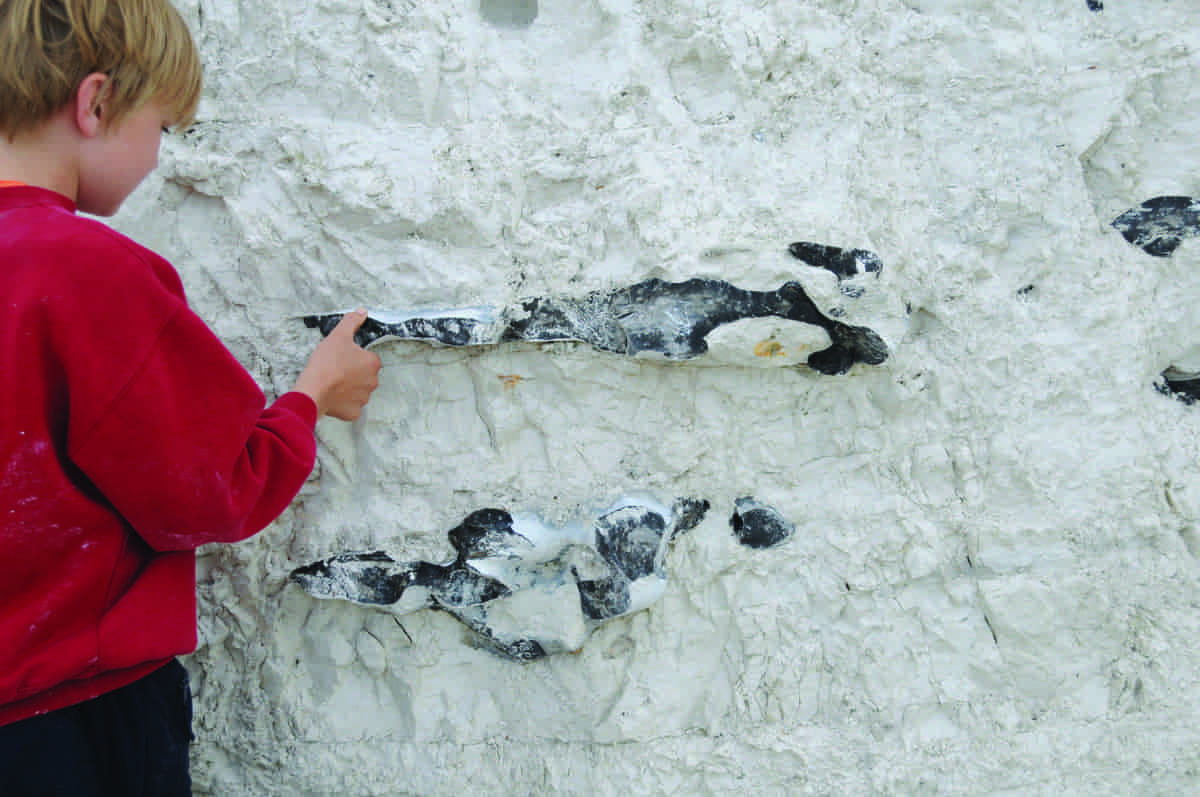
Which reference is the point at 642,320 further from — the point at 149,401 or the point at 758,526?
the point at 149,401

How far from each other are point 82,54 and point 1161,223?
1.25 metres

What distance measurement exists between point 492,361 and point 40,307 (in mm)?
504

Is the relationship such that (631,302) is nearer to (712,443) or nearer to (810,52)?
(712,443)

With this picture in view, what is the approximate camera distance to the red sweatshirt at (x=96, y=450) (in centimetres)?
69

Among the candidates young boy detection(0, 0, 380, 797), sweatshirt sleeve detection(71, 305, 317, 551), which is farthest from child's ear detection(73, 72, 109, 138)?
sweatshirt sleeve detection(71, 305, 317, 551)

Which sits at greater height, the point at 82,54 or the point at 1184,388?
the point at 82,54

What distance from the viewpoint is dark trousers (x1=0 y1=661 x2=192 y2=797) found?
76 centimetres

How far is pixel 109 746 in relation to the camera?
2.70 ft

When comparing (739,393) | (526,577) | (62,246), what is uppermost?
(62,246)

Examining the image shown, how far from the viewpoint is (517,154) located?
3.54ft

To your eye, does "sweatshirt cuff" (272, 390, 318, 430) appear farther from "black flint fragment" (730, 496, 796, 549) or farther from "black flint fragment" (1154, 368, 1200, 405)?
"black flint fragment" (1154, 368, 1200, 405)

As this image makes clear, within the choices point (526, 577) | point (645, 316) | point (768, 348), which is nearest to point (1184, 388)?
point (768, 348)

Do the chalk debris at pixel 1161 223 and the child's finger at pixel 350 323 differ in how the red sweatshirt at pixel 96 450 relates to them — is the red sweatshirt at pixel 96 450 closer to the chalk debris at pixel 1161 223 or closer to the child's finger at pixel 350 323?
the child's finger at pixel 350 323

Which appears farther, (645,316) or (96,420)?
(645,316)
